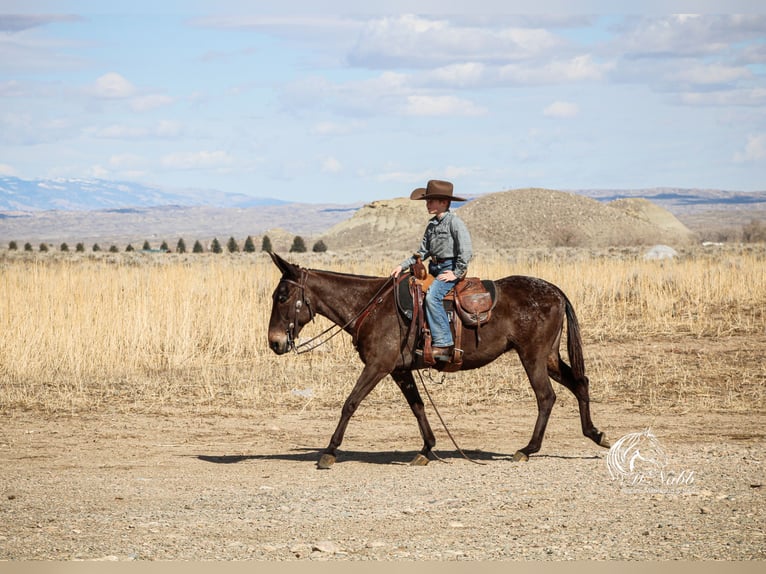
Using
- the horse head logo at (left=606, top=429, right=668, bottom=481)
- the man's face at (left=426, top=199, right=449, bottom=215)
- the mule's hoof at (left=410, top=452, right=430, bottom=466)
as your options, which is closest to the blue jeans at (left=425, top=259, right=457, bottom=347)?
the man's face at (left=426, top=199, right=449, bottom=215)

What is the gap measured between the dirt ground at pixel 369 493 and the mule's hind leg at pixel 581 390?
10.5 inches

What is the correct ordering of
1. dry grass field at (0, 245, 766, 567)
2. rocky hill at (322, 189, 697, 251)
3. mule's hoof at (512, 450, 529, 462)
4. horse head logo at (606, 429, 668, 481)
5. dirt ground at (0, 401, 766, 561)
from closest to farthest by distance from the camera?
1. dirt ground at (0, 401, 766, 561)
2. dry grass field at (0, 245, 766, 567)
3. horse head logo at (606, 429, 668, 481)
4. mule's hoof at (512, 450, 529, 462)
5. rocky hill at (322, 189, 697, 251)

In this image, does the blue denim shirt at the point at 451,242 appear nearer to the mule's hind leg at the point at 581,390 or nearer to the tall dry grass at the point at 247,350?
the mule's hind leg at the point at 581,390

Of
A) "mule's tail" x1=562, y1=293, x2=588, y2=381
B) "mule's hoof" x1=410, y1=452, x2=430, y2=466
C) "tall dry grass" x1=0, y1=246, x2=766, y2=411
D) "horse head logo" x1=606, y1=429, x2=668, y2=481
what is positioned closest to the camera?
"horse head logo" x1=606, y1=429, x2=668, y2=481

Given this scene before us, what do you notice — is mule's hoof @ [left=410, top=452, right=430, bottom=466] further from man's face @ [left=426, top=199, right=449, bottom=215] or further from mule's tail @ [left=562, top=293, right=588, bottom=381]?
man's face @ [left=426, top=199, right=449, bottom=215]

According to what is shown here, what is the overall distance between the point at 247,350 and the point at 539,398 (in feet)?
27.2

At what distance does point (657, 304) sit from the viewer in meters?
20.7

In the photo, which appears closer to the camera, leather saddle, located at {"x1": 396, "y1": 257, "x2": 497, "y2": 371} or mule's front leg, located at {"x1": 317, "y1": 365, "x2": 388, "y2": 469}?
mule's front leg, located at {"x1": 317, "y1": 365, "x2": 388, "y2": 469}

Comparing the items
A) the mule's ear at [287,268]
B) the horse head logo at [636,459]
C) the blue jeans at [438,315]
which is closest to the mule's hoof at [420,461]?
the blue jeans at [438,315]

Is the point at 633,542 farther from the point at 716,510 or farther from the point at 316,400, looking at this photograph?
the point at 316,400

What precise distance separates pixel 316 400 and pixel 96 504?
225 inches

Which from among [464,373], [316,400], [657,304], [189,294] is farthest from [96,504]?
[657,304]

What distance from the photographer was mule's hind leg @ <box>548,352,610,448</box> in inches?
371

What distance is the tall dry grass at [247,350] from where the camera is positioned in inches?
538
